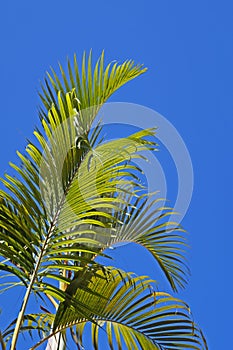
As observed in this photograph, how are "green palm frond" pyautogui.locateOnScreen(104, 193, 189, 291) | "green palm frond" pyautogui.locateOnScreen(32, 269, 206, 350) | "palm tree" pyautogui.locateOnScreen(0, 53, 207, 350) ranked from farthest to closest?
1. "green palm frond" pyautogui.locateOnScreen(104, 193, 189, 291)
2. "green palm frond" pyautogui.locateOnScreen(32, 269, 206, 350)
3. "palm tree" pyautogui.locateOnScreen(0, 53, 207, 350)

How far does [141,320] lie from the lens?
3496 millimetres

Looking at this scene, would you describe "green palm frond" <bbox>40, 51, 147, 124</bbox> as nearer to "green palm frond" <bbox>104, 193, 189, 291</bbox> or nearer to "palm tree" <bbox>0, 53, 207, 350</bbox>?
"palm tree" <bbox>0, 53, 207, 350</bbox>

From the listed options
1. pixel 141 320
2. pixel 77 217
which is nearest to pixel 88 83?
pixel 77 217

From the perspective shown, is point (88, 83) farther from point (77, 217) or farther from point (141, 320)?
point (141, 320)

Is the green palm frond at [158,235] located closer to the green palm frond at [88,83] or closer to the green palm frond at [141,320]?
the green palm frond at [141,320]

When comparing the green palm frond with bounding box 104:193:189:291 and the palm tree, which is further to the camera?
the green palm frond with bounding box 104:193:189:291

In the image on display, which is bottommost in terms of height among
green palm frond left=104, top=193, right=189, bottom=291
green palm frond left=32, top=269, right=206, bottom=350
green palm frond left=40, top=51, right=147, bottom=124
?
green palm frond left=32, top=269, right=206, bottom=350

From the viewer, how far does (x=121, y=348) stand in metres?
3.52

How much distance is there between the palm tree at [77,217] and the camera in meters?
3.04

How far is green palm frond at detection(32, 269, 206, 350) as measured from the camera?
3445 mm

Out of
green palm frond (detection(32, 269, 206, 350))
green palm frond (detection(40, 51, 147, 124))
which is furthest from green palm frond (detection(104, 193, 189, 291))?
green palm frond (detection(40, 51, 147, 124))

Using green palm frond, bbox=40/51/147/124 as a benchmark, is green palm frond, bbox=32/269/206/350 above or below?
below

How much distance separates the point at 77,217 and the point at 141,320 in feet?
2.58

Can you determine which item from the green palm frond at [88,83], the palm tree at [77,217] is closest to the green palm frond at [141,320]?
the palm tree at [77,217]
